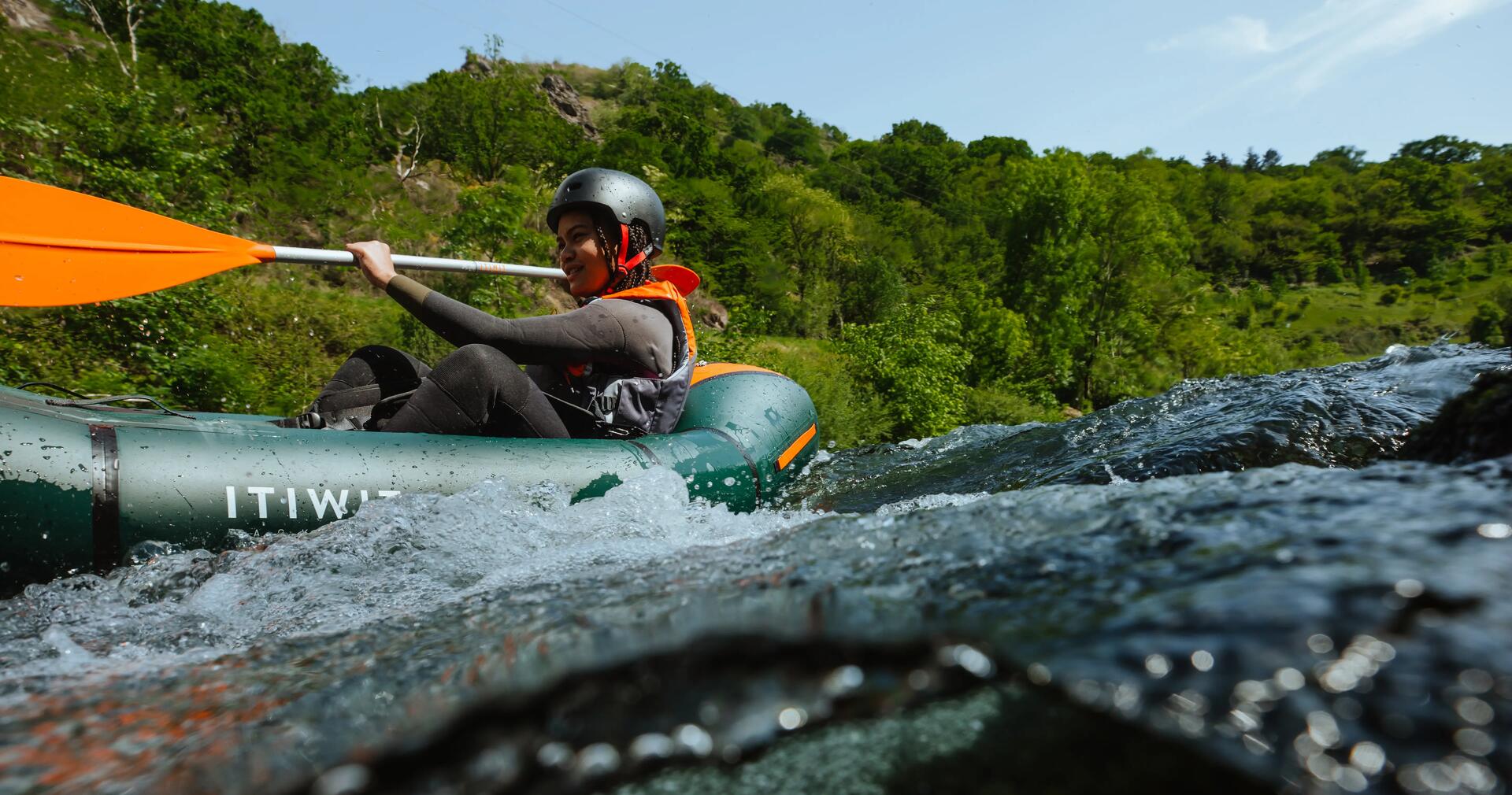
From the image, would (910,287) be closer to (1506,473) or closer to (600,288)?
(600,288)

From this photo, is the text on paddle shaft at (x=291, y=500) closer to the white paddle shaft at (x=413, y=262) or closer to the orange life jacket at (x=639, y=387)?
the orange life jacket at (x=639, y=387)

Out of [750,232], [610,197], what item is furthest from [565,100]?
[610,197]

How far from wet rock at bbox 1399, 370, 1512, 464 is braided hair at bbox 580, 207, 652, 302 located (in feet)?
9.73

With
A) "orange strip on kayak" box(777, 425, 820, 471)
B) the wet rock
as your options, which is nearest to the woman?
"orange strip on kayak" box(777, 425, 820, 471)

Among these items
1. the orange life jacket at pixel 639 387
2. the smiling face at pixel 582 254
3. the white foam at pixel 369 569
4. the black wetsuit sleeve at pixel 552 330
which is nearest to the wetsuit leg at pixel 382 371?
the black wetsuit sleeve at pixel 552 330

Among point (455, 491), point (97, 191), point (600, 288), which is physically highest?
point (97, 191)

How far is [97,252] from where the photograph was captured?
3479 mm

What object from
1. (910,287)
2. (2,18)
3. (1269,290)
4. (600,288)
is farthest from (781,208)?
(1269,290)

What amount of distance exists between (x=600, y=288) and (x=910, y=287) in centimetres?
3481

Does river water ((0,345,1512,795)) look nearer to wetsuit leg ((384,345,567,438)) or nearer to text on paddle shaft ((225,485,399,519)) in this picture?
text on paddle shaft ((225,485,399,519))

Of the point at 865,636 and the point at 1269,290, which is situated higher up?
the point at 1269,290

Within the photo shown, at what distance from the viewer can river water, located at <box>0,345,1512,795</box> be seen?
0.65 m

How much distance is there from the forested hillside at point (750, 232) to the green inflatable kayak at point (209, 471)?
8.68 ft

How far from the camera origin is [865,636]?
0.90m
